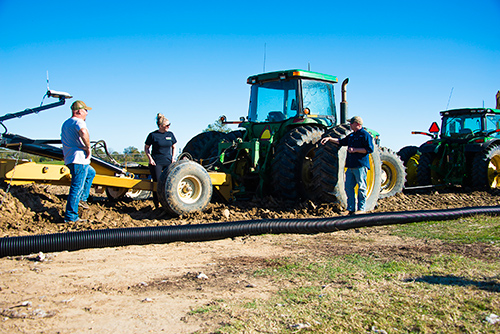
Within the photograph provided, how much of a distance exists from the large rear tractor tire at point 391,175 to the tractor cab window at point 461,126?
4490mm

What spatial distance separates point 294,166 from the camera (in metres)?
7.69

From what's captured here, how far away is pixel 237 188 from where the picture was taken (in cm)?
819

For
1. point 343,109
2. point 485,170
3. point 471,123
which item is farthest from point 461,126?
point 343,109

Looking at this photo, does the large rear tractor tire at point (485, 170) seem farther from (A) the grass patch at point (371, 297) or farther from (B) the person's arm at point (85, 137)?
(B) the person's arm at point (85, 137)

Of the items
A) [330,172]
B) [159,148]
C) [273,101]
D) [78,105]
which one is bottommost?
[330,172]

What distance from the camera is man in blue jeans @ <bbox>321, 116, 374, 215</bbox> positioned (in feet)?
23.4

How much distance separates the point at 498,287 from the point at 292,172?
4557 millimetres

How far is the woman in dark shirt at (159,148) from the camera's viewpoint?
7.15 metres

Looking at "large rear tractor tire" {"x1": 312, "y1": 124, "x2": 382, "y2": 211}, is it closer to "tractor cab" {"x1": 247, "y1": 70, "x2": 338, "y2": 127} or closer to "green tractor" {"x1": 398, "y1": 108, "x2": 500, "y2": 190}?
"tractor cab" {"x1": 247, "y1": 70, "x2": 338, "y2": 127}

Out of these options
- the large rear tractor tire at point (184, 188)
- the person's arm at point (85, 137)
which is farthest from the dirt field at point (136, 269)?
the person's arm at point (85, 137)

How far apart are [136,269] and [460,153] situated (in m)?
10.2

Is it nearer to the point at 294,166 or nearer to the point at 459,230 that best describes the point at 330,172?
the point at 294,166

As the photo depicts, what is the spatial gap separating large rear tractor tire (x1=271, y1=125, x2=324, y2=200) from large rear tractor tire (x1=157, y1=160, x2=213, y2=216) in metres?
1.37

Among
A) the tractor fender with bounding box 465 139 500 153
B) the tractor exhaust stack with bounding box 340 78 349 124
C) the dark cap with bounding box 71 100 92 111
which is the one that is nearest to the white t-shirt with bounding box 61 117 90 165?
the dark cap with bounding box 71 100 92 111
